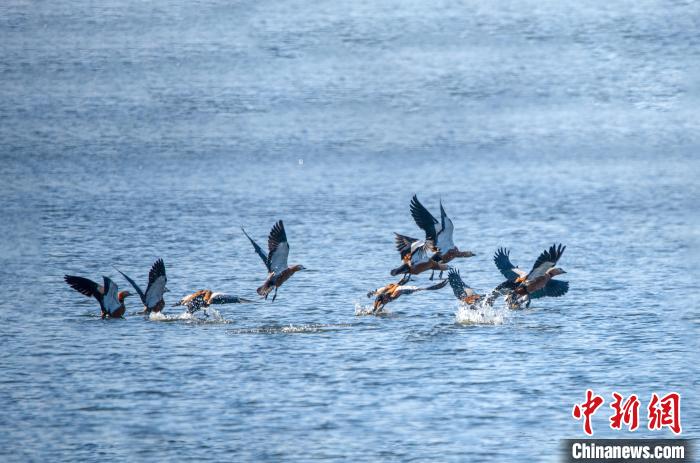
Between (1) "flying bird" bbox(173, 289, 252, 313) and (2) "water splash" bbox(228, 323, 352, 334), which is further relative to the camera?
(1) "flying bird" bbox(173, 289, 252, 313)

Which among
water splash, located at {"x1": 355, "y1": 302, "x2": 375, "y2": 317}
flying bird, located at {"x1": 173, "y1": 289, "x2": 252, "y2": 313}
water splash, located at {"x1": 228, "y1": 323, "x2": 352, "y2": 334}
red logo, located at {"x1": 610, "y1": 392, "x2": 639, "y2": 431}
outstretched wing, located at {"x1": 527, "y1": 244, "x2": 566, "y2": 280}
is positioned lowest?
red logo, located at {"x1": 610, "y1": 392, "x2": 639, "y2": 431}

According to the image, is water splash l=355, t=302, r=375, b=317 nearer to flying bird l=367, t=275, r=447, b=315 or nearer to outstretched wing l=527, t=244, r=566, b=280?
flying bird l=367, t=275, r=447, b=315

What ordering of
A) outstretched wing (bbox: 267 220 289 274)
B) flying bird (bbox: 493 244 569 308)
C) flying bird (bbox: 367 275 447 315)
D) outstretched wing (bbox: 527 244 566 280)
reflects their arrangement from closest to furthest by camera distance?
outstretched wing (bbox: 527 244 566 280)
flying bird (bbox: 493 244 569 308)
outstretched wing (bbox: 267 220 289 274)
flying bird (bbox: 367 275 447 315)

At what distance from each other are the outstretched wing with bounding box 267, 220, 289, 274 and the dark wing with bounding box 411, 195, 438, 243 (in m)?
2.66

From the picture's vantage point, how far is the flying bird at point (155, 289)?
27812mm

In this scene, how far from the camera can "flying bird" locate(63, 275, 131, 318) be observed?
1111 inches

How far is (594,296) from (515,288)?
11.4 ft

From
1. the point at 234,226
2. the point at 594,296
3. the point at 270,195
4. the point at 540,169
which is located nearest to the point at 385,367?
the point at 594,296

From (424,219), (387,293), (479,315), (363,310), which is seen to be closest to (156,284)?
(363,310)

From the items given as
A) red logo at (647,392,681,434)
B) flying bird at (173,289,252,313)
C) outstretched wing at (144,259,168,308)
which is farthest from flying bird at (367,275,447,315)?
red logo at (647,392,681,434)

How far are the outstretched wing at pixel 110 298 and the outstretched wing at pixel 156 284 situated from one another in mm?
634

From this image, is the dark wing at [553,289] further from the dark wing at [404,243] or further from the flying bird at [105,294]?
the flying bird at [105,294]

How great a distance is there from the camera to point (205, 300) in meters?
28.1

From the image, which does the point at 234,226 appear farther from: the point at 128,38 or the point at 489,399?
the point at 128,38
